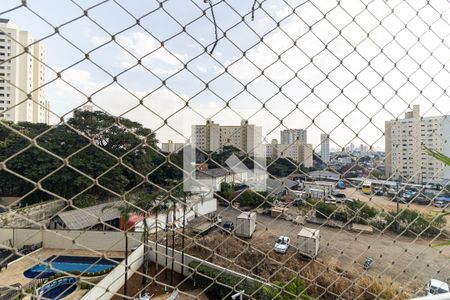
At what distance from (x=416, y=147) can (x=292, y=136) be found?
0.48m

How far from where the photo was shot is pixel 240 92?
1.68 ft

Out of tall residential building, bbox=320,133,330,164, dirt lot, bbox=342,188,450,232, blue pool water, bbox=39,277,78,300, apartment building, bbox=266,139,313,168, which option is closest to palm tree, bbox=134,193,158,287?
blue pool water, bbox=39,277,78,300

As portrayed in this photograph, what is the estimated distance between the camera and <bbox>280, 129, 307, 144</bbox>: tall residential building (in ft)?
1.94

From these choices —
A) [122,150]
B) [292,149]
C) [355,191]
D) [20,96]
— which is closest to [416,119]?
[355,191]

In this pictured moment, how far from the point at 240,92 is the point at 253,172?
1.06ft

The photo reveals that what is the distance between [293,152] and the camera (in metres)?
0.66

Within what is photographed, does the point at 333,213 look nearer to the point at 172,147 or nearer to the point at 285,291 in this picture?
the point at 285,291

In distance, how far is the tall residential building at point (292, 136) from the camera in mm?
592

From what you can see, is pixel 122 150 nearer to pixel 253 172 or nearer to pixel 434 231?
pixel 253 172

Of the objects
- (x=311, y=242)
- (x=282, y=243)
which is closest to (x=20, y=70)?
(x=311, y=242)

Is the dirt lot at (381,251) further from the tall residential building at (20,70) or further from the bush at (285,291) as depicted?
the tall residential building at (20,70)

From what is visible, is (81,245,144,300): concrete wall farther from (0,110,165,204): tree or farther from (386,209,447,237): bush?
(386,209,447,237): bush

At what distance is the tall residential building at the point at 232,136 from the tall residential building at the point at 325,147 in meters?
0.15

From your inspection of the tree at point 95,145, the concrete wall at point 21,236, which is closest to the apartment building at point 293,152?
the tree at point 95,145
